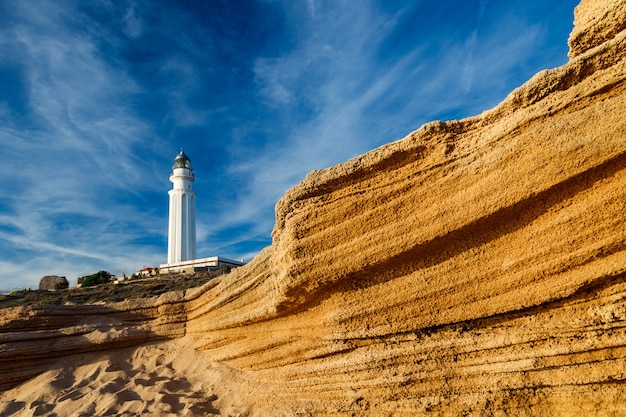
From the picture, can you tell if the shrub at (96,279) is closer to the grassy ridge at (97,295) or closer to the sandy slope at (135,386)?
the grassy ridge at (97,295)

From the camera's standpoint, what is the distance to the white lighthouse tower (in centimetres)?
4434

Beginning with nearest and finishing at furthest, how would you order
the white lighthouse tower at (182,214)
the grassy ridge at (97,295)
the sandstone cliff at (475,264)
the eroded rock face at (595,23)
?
the sandstone cliff at (475,264) < the eroded rock face at (595,23) < the grassy ridge at (97,295) < the white lighthouse tower at (182,214)

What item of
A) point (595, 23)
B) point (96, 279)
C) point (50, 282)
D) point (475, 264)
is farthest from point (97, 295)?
point (595, 23)

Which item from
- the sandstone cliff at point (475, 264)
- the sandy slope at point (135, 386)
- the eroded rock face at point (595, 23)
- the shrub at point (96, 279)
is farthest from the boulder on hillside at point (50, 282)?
the eroded rock face at point (595, 23)

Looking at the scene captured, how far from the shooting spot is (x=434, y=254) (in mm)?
4688

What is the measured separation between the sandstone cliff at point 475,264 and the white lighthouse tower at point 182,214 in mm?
39976

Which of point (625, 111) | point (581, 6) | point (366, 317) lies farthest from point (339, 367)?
point (581, 6)

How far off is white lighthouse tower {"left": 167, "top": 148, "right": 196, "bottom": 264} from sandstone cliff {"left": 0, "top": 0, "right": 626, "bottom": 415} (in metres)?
40.0

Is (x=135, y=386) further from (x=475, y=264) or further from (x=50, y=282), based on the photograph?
(x=50, y=282)

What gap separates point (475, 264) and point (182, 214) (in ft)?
144

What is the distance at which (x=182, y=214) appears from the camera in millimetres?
45719

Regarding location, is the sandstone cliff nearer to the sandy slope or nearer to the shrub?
the sandy slope

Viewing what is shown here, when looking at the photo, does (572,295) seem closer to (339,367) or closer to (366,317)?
(366,317)

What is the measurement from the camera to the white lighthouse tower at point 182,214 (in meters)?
44.3
